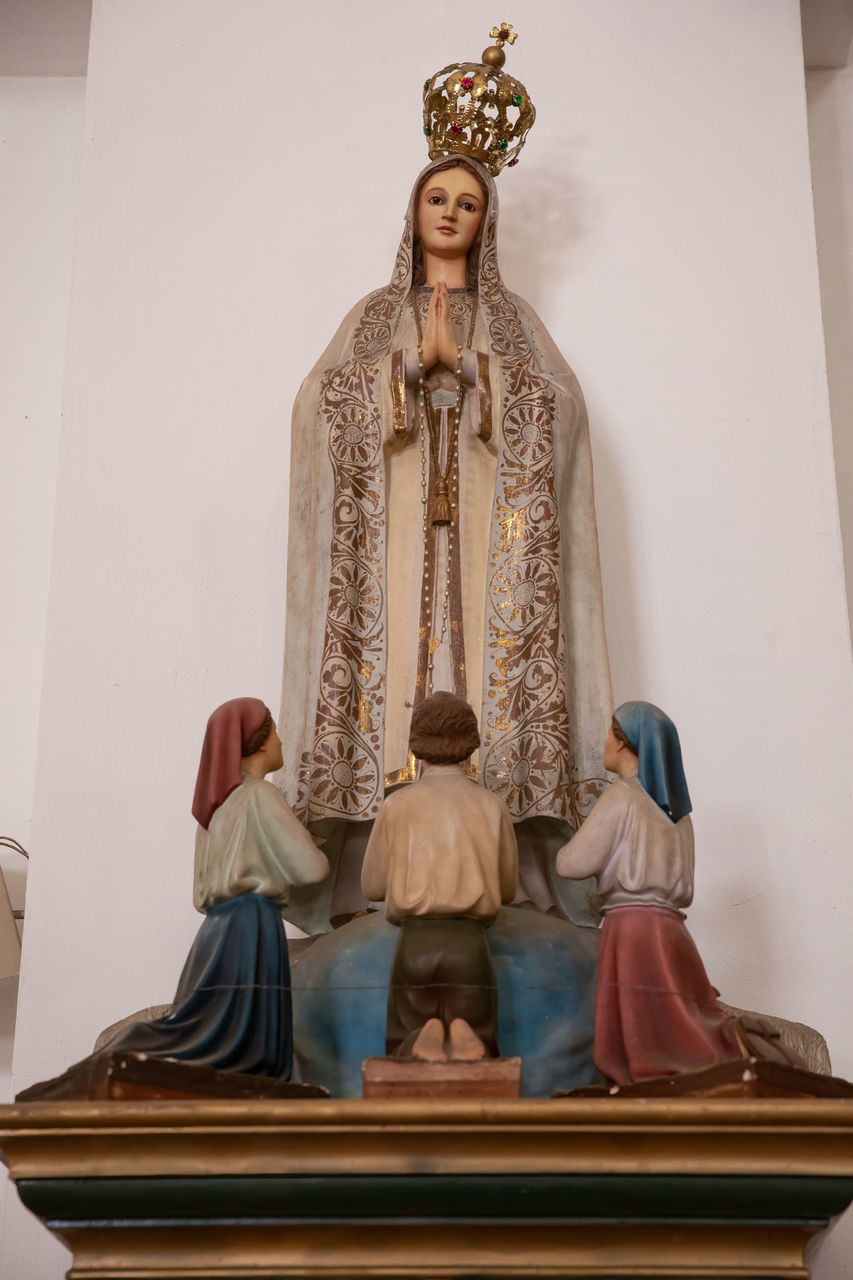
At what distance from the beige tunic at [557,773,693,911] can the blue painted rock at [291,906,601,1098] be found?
0.12 m

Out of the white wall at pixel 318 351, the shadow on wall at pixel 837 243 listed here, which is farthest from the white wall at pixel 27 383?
the shadow on wall at pixel 837 243

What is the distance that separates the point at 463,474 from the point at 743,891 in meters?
0.91

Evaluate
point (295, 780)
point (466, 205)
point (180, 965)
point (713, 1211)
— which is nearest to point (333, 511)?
point (295, 780)

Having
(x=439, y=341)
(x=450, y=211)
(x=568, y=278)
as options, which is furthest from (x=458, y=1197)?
(x=568, y=278)

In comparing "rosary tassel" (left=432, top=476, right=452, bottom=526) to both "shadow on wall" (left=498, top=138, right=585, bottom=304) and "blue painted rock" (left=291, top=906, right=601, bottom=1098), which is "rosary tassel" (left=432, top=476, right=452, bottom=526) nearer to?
"blue painted rock" (left=291, top=906, right=601, bottom=1098)

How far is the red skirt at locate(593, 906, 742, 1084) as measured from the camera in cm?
208

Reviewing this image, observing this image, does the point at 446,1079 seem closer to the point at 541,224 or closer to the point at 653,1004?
the point at 653,1004

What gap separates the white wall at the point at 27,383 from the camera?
3.42 m

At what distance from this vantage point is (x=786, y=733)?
315 cm

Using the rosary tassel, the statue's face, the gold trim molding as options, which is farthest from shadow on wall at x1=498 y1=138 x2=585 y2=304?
the gold trim molding

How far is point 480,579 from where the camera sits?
109 inches

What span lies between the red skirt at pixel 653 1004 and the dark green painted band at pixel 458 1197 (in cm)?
19

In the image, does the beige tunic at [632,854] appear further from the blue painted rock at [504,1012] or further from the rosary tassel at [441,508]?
the rosary tassel at [441,508]

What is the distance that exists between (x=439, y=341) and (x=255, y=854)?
3.17 ft
